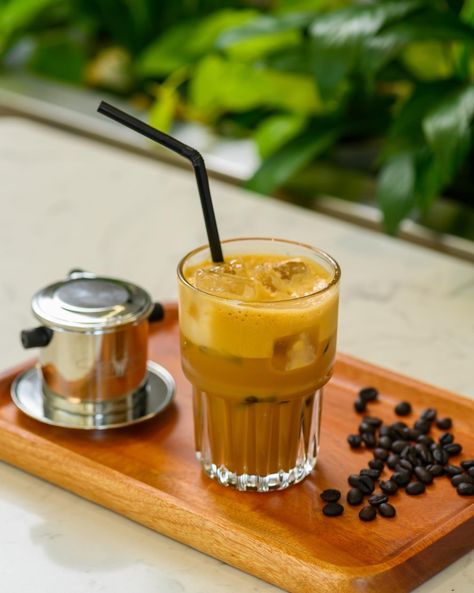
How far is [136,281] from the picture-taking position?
1946 mm

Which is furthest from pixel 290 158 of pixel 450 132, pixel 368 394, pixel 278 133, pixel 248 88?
pixel 368 394

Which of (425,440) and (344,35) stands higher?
(344,35)

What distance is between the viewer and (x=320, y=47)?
2.29m

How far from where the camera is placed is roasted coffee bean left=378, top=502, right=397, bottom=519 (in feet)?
4.04

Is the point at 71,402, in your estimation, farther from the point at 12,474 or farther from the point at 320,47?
A: the point at 320,47

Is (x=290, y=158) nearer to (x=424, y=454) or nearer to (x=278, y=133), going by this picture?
(x=278, y=133)

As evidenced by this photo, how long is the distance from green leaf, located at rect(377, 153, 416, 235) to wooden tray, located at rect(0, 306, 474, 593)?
0.76m

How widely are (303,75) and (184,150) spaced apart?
1.43 metres

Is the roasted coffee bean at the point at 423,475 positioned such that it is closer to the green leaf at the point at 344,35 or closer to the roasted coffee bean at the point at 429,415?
the roasted coffee bean at the point at 429,415

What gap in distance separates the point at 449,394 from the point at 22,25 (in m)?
2.38

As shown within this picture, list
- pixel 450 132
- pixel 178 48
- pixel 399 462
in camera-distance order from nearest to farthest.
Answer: pixel 399 462 → pixel 450 132 → pixel 178 48

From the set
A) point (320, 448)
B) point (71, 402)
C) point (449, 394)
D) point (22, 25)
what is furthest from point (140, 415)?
point (22, 25)

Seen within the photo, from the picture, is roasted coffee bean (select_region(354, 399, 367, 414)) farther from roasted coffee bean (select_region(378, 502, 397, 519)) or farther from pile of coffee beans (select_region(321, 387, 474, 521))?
roasted coffee bean (select_region(378, 502, 397, 519))

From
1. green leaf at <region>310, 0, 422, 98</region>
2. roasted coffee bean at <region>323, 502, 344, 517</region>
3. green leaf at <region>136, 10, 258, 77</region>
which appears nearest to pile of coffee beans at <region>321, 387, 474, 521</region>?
roasted coffee bean at <region>323, 502, 344, 517</region>
